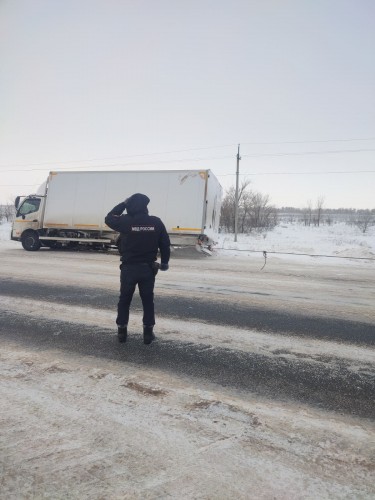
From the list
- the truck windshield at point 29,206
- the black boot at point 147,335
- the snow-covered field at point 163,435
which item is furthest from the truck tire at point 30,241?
the black boot at point 147,335

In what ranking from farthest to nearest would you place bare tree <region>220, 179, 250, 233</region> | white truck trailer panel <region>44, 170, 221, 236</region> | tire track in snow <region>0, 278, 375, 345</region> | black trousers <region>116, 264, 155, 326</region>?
1. bare tree <region>220, 179, 250, 233</region>
2. white truck trailer panel <region>44, 170, 221, 236</region>
3. tire track in snow <region>0, 278, 375, 345</region>
4. black trousers <region>116, 264, 155, 326</region>

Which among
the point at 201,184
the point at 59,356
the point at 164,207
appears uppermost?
the point at 201,184

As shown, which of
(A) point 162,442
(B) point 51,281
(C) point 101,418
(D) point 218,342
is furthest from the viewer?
(B) point 51,281

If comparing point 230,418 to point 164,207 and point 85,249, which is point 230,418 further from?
point 85,249

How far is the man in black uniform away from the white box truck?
9664 mm

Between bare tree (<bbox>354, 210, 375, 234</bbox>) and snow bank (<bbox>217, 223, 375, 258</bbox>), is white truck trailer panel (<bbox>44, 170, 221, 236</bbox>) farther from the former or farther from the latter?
bare tree (<bbox>354, 210, 375, 234</bbox>)

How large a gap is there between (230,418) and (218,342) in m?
1.55

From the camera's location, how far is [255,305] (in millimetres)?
5715

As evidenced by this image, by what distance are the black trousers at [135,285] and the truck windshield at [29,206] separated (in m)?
13.6

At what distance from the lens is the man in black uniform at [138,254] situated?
370 centimetres

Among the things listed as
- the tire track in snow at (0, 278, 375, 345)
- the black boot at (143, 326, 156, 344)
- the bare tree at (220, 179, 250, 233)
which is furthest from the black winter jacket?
the bare tree at (220, 179, 250, 233)

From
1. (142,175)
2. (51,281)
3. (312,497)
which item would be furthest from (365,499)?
(142,175)

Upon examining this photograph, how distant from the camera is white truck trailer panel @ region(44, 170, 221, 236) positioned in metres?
13.5

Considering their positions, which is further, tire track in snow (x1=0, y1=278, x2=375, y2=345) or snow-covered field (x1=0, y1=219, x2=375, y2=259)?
snow-covered field (x1=0, y1=219, x2=375, y2=259)
